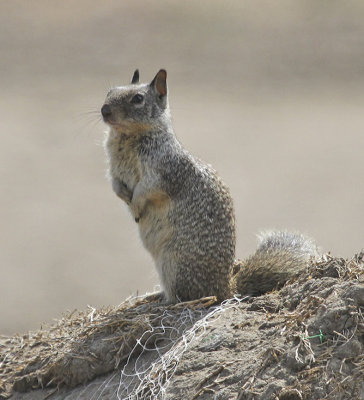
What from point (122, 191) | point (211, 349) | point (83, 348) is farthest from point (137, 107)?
point (211, 349)

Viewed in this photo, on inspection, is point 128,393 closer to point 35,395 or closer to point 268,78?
point 35,395

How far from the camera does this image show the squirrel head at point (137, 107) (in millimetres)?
8828

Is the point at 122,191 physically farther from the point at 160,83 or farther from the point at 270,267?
the point at 270,267

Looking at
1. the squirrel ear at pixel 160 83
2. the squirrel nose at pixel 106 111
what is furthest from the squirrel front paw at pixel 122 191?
the squirrel ear at pixel 160 83

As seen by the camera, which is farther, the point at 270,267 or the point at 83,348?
the point at 270,267

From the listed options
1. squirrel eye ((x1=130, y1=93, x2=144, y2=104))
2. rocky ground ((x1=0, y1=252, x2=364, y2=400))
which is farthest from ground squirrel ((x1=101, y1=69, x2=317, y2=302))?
rocky ground ((x1=0, y1=252, x2=364, y2=400))

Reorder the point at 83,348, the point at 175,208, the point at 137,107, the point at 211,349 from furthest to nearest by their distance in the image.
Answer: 1. the point at 137,107
2. the point at 175,208
3. the point at 83,348
4. the point at 211,349

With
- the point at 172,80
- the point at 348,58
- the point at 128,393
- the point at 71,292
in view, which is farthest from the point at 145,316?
the point at 348,58

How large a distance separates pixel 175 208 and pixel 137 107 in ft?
3.28

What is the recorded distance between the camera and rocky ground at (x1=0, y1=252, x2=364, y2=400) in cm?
662

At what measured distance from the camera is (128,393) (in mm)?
7352

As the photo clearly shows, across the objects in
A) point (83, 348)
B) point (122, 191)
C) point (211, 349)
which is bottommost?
point (211, 349)

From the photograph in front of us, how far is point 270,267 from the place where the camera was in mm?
8836

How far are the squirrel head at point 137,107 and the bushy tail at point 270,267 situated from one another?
1.54 meters
